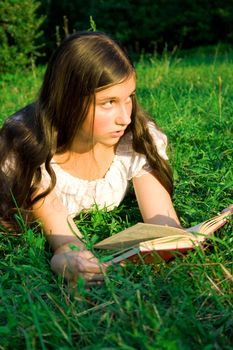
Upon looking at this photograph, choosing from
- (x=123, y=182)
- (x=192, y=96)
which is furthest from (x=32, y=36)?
(x=123, y=182)

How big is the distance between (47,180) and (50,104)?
1.13 ft

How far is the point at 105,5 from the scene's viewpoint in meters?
15.7

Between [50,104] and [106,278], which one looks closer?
[106,278]

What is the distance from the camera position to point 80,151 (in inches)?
115

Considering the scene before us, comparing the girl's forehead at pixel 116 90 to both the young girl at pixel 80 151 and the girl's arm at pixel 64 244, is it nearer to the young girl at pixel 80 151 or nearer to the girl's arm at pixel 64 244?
the young girl at pixel 80 151

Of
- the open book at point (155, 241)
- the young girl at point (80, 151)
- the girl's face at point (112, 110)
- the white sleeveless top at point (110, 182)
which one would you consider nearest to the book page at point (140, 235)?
the open book at point (155, 241)

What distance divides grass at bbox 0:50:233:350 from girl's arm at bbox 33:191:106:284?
1.8 inches

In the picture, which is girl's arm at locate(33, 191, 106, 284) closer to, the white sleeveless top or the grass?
the grass

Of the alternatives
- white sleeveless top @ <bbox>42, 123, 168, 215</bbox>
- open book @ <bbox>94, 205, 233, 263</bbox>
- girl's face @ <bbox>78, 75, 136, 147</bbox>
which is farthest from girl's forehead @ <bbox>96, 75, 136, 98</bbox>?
open book @ <bbox>94, 205, 233, 263</bbox>

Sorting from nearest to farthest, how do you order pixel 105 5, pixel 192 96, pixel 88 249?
pixel 88 249
pixel 192 96
pixel 105 5

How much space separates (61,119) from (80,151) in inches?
9.9

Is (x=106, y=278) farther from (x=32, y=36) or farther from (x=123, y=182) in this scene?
(x=32, y=36)

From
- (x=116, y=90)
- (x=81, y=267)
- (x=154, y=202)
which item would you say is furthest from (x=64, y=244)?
(x=116, y=90)

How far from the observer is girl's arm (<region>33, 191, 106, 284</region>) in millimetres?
2137
